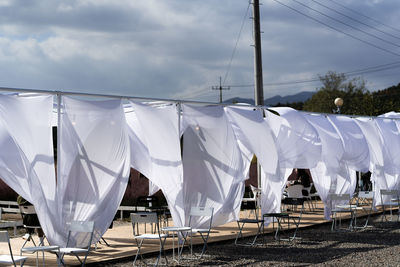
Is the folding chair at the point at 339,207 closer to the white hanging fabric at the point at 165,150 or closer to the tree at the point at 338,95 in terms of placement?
the white hanging fabric at the point at 165,150

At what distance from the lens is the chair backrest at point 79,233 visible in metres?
7.92

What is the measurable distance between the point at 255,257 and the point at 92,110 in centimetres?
356

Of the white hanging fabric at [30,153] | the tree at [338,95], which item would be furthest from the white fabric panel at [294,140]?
the tree at [338,95]

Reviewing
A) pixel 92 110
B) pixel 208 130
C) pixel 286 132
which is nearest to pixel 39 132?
pixel 92 110

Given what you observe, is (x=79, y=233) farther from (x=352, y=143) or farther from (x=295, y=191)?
(x=352, y=143)

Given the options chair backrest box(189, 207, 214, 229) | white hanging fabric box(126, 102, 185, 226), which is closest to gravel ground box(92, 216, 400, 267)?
chair backrest box(189, 207, 214, 229)

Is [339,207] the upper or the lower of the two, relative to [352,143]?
lower

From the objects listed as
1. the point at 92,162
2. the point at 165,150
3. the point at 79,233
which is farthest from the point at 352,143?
the point at 79,233

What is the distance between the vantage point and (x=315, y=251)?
983 cm

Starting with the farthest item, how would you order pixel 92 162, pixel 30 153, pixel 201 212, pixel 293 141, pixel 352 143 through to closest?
1. pixel 352 143
2. pixel 293 141
3. pixel 201 212
4. pixel 92 162
5. pixel 30 153

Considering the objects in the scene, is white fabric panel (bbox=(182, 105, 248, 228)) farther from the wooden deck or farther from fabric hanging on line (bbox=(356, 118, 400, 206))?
fabric hanging on line (bbox=(356, 118, 400, 206))

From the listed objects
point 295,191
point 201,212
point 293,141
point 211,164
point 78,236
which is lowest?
point 78,236

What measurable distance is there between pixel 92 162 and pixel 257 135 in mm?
3953

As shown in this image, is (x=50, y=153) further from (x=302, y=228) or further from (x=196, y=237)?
(x=302, y=228)
